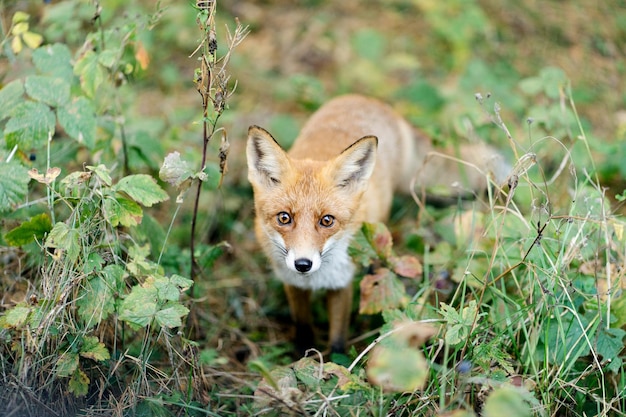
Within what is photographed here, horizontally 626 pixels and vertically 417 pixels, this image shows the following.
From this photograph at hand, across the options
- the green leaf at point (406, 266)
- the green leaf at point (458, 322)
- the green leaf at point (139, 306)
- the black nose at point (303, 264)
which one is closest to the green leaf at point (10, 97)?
the green leaf at point (139, 306)

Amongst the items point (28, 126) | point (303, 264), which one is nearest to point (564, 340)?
point (303, 264)

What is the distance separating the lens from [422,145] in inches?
185

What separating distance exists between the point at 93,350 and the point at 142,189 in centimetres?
75

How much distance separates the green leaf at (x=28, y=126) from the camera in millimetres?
2857

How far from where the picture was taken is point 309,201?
9.77ft

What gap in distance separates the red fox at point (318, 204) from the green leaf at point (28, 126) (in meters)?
1.02

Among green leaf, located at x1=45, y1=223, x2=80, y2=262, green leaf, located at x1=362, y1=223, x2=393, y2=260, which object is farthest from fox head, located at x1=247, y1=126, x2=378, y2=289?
green leaf, located at x1=45, y1=223, x2=80, y2=262

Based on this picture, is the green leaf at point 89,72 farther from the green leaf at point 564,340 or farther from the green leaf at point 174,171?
the green leaf at point 564,340

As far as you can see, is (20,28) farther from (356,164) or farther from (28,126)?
(356,164)

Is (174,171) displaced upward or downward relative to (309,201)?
upward

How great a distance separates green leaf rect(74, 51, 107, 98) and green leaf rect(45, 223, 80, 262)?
0.87 meters

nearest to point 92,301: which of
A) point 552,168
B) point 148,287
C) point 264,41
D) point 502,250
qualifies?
point 148,287

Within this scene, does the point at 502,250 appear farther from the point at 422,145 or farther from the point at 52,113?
the point at 52,113

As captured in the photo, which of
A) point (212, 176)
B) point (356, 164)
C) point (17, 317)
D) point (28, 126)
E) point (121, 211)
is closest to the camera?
point (17, 317)
